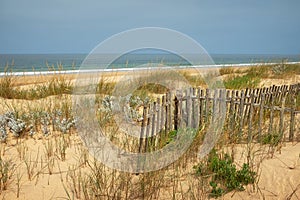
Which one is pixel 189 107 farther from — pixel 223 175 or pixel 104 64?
pixel 104 64

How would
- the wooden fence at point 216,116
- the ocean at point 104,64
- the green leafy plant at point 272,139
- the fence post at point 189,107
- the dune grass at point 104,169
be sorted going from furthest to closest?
the ocean at point 104,64, the fence post at point 189,107, the wooden fence at point 216,116, the green leafy plant at point 272,139, the dune grass at point 104,169

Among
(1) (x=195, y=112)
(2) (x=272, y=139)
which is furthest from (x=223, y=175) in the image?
(1) (x=195, y=112)

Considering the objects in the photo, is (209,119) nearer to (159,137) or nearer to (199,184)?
(159,137)

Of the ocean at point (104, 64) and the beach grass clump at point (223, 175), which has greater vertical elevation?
the ocean at point (104, 64)

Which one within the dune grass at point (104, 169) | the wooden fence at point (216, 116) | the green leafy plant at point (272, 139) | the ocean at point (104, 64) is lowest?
the dune grass at point (104, 169)

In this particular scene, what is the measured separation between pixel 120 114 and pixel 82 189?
8.39ft

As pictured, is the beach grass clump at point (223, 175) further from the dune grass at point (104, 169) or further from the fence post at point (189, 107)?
the fence post at point (189, 107)

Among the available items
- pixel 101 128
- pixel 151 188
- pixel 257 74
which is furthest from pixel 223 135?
pixel 257 74

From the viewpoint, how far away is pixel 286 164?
3635mm

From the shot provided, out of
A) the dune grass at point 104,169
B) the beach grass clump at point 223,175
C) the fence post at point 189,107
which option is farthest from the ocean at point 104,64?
the beach grass clump at point 223,175

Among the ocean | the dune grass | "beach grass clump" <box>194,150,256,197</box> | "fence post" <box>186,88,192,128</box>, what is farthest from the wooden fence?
the ocean

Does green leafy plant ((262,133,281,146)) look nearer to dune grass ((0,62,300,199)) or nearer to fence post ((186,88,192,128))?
dune grass ((0,62,300,199))

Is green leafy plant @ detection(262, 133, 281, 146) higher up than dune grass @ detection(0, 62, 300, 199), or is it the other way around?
green leafy plant @ detection(262, 133, 281, 146)

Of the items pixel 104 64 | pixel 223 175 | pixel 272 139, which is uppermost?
pixel 104 64
